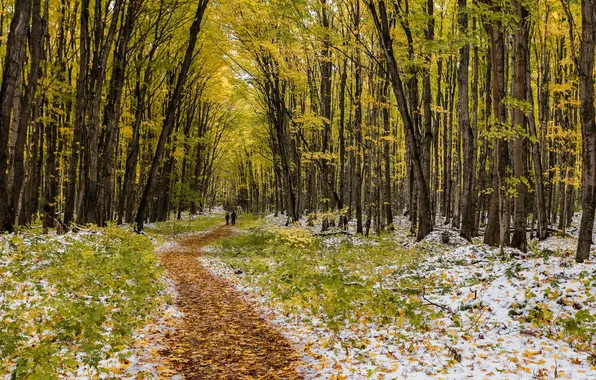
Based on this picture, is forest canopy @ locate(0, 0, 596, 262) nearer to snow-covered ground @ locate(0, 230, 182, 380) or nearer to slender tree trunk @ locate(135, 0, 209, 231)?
slender tree trunk @ locate(135, 0, 209, 231)

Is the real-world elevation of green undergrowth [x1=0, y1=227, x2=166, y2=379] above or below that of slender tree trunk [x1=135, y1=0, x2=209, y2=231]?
below

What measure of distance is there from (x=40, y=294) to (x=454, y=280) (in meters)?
8.23

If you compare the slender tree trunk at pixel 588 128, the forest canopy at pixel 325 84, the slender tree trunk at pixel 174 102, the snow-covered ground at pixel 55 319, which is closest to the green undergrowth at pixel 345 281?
the forest canopy at pixel 325 84

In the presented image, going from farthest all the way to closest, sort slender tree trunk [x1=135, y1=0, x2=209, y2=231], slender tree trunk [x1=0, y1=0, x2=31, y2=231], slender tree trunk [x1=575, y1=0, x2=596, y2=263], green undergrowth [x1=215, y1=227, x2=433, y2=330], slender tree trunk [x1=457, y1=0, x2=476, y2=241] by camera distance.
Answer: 1. slender tree trunk [x1=135, y1=0, x2=209, y2=231]
2. slender tree trunk [x1=457, y1=0, x2=476, y2=241]
3. slender tree trunk [x1=0, y1=0, x2=31, y2=231]
4. slender tree trunk [x1=575, y1=0, x2=596, y2=263]
5. green undergrowth [x1=215, y1=227, x2=433, y2=330]

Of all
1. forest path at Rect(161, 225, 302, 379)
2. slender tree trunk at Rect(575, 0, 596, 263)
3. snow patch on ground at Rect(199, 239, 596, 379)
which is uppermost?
slender tree trunk at Rect(575, 0, 596, 263)

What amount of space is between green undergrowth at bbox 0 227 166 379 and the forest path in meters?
0.79

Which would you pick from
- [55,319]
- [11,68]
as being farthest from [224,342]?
[11,68]

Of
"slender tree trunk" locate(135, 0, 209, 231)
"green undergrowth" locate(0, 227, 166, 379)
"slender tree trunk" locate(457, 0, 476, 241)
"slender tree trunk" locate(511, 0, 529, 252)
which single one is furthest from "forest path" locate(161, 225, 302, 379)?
"slender tree trunk" locate(135, 0, 209, 231)

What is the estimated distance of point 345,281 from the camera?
361 inches

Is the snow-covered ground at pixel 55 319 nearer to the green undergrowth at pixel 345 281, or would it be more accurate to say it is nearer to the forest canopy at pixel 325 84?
the forest canopy at pixel 325 84

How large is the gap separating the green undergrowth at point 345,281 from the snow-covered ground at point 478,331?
0.66 ft

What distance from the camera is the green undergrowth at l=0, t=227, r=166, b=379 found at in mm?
4430

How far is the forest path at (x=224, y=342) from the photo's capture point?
5.52 metres

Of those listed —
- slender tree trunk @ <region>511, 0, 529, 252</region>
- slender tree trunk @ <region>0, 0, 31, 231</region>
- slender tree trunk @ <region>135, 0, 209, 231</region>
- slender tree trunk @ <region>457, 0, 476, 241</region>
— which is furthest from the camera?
slender tree trunk @ <region>135, 0, 209, 231</region>
